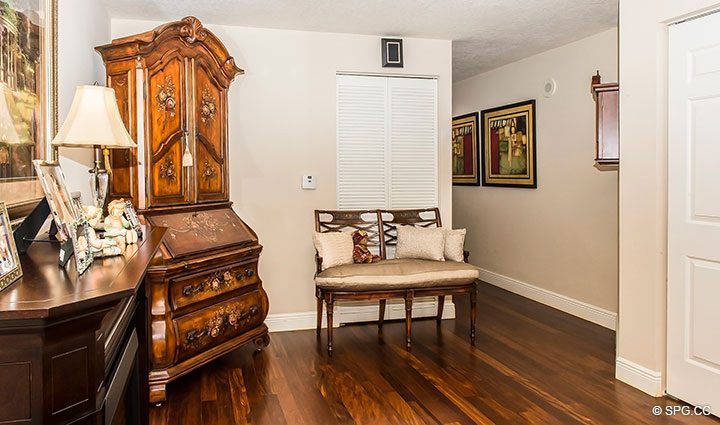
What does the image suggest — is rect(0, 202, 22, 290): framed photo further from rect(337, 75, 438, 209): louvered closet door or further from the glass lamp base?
rect(337, 75, 438, 209): louvered closet door

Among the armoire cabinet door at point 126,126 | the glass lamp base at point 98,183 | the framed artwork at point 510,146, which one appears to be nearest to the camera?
the glass lamp base at point 98,183

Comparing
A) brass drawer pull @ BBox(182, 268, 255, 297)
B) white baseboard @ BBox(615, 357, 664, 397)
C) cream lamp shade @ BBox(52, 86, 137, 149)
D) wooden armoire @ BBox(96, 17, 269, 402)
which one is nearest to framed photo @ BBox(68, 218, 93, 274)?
cream lamp shade @ BBox(52, 86, 137, 149)

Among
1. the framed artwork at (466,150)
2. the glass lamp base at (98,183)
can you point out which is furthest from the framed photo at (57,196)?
the framed artwork at (466,150)

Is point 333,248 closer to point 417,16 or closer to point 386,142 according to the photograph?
point 386,142

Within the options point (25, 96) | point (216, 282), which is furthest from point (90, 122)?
point (216, 282)

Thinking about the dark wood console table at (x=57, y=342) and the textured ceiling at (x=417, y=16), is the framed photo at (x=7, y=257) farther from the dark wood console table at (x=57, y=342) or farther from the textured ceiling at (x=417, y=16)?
the textured ceiling at (x=417, y=16)

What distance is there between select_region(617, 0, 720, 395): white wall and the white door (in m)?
0.05

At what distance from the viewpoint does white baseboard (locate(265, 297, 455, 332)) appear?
4.48 m

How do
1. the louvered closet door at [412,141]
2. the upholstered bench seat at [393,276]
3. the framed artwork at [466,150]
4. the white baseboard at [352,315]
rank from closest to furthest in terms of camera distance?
the upholstered bench seat at [393,276], the white baseboard at [352,315], the louvered closet door at [412,141], the framed artwork at [466,150]

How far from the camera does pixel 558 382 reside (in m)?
3.29

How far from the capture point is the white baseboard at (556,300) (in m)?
4.51

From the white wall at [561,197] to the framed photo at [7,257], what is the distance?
13.9 ft

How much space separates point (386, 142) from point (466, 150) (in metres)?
2.28

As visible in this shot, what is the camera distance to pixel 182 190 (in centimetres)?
345
